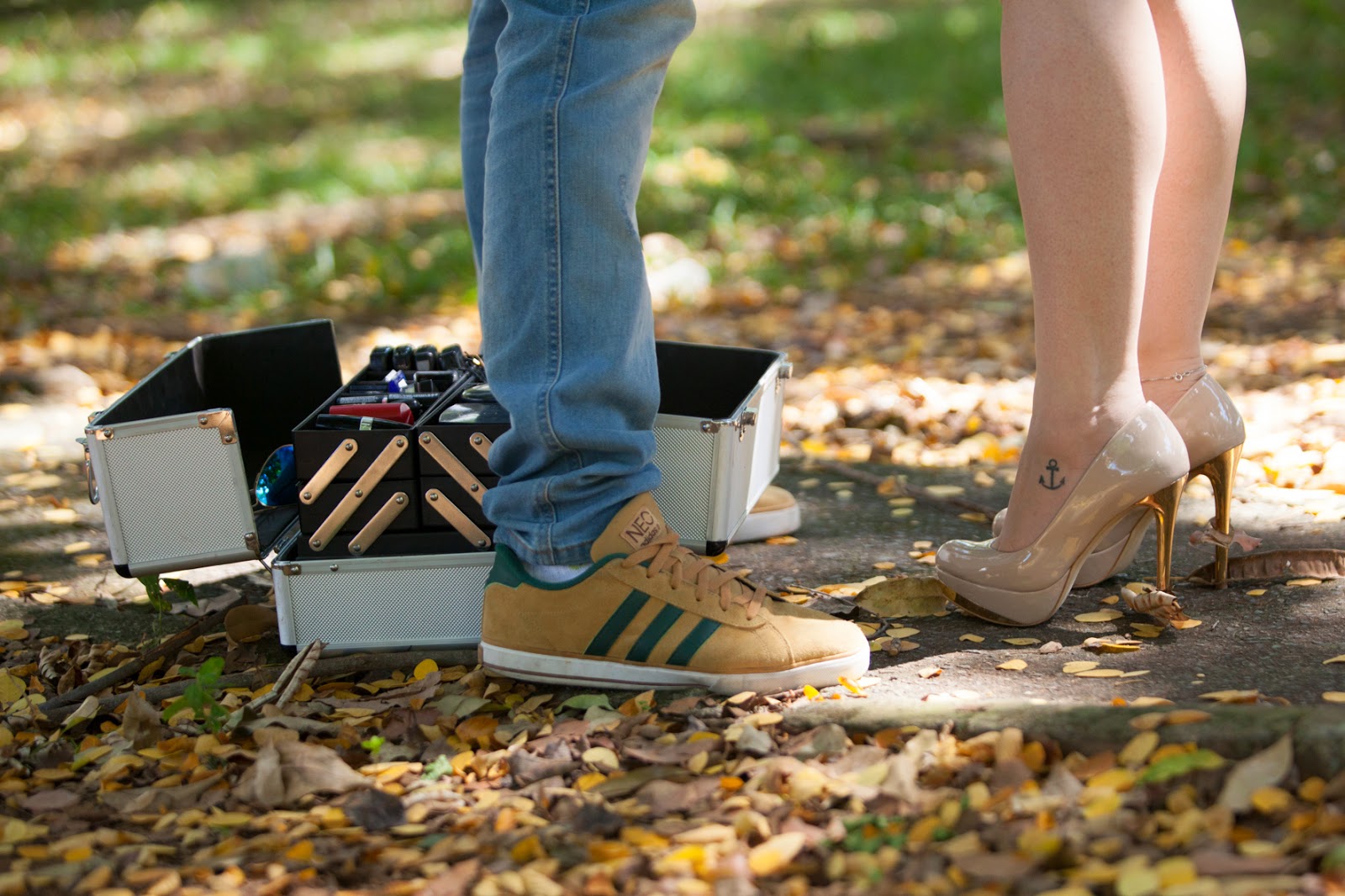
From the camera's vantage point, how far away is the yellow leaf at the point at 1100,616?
1779mm

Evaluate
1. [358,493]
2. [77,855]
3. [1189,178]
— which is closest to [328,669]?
[358,493]

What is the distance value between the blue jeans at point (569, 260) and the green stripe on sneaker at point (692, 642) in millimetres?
163

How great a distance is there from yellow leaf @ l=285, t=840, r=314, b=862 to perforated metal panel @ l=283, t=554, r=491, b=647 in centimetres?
47

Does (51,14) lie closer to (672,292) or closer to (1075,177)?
(672,292)

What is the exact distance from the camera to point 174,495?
1.78m

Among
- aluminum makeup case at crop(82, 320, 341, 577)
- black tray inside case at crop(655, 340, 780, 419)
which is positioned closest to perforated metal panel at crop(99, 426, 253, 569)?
aluminum makeup case at crop(82, 320, 341, 577)

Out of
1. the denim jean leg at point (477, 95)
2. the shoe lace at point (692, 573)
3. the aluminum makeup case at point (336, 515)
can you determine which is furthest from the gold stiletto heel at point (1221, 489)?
the denim jean leg at point (477, 95)

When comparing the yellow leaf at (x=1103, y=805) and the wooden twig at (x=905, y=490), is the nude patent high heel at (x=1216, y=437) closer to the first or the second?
the wooden twig at (x=905, y=490)

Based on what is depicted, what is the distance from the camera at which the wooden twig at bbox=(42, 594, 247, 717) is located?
5.56 feet

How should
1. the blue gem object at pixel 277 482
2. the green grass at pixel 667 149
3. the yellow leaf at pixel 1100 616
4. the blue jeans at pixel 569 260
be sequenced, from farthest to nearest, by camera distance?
the green grass at pixel 667 149, the blue gem object at pixel 277 482, the yellow leaf at pixel 1100 616, the blue jeans at pixel 569 260

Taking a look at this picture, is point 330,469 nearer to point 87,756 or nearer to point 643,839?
point 87,756

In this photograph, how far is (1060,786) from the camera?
51.1 inches

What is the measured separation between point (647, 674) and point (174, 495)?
0.72 metres

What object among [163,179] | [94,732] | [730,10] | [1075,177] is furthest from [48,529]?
[730,10]
